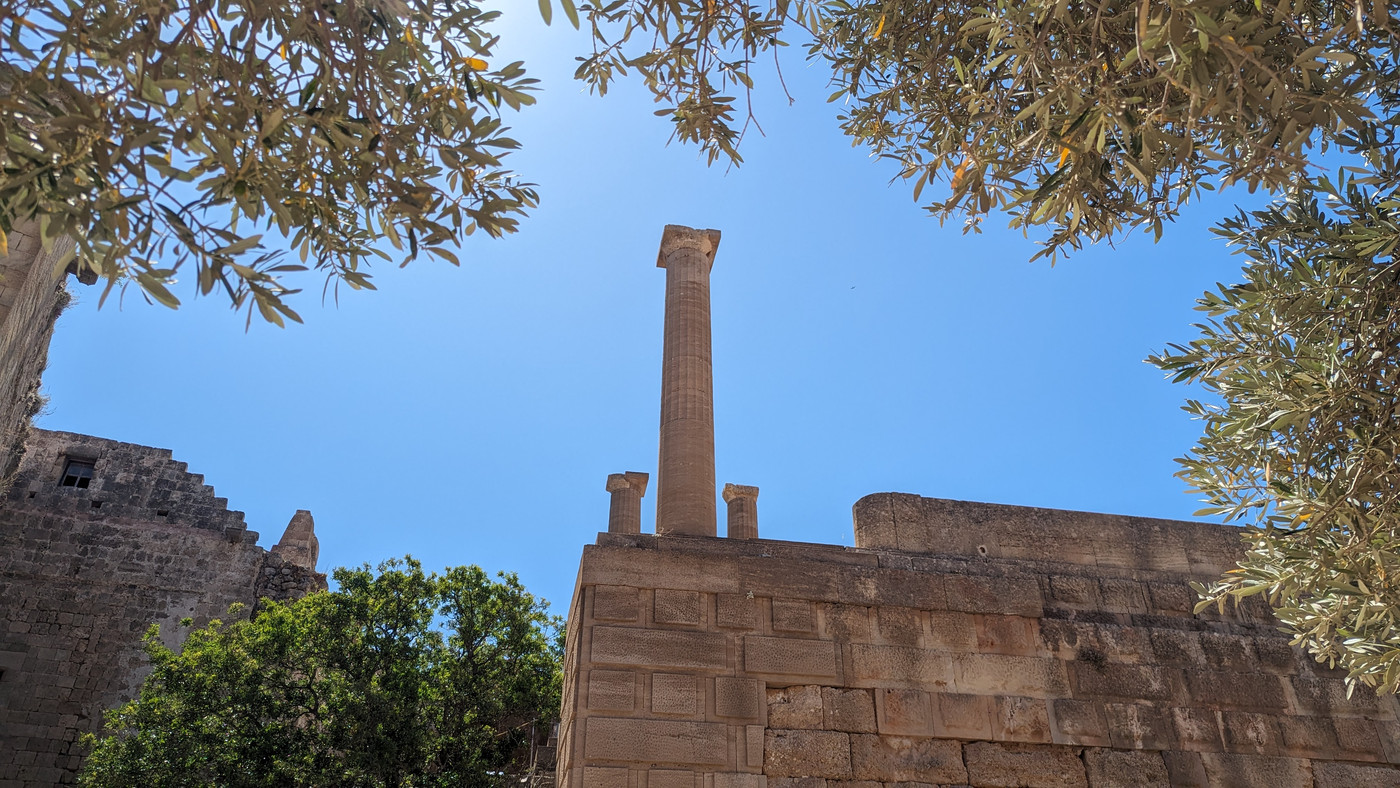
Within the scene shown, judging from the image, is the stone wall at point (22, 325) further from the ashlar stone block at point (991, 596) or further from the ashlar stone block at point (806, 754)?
the ashlar stone block at point (991, 596)

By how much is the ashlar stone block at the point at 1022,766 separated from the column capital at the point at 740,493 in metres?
6.52

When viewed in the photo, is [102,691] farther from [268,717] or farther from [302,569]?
[268,717]

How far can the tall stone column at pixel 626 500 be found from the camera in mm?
11211

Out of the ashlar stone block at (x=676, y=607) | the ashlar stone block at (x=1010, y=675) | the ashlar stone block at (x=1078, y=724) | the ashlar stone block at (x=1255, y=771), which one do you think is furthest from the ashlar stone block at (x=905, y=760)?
the ashlar stone block at (x=1255, y=771)

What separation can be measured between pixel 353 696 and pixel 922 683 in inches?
365

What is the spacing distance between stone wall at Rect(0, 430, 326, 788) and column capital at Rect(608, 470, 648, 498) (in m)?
9.98

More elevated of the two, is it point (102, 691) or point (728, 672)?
point (102, 691)

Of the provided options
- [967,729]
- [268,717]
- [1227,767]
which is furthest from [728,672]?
[268,717]

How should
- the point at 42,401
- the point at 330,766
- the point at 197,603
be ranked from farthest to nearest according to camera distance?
the point at 197,603, the point at 42,401, the point at 330,766

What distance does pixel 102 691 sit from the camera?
51.9ft

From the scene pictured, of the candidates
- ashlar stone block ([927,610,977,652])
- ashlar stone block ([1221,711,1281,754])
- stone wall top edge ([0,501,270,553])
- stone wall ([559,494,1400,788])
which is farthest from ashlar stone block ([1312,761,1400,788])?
stone wall top edge ([0,501,270,553])

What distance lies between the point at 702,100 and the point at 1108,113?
2164mm

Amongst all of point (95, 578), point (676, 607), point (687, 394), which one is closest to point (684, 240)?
point (687, 394)

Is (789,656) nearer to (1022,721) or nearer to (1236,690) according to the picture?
(1022,721)
